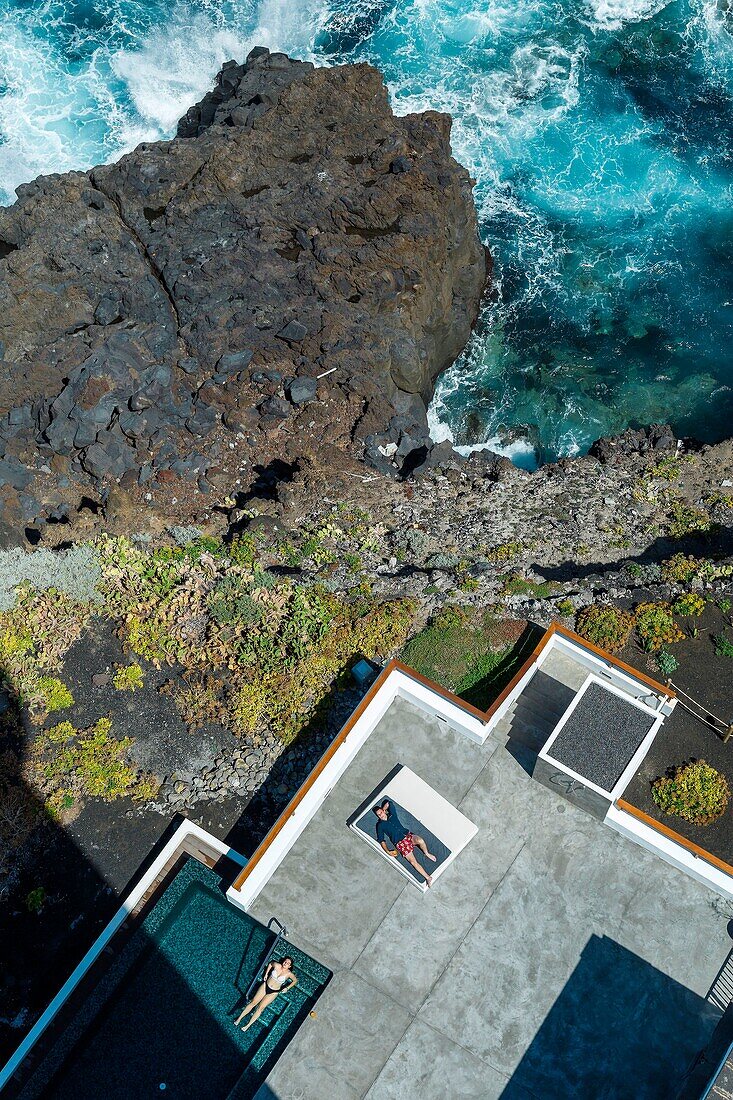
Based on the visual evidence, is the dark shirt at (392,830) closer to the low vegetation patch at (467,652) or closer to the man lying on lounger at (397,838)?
the man lying on lounger at (397,838)

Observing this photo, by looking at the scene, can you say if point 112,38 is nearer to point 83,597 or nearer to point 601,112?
point 601,112

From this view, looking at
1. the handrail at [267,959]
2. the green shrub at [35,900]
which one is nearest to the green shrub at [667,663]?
the handrail at [267,959]

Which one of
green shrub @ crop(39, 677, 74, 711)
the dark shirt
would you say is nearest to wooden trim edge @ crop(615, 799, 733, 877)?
the dark shirt

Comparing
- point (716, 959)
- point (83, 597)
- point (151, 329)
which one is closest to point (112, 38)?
point (151, 329)

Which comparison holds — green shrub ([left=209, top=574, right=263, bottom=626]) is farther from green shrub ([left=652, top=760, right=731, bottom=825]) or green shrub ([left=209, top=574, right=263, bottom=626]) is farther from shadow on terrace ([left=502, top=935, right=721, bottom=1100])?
shadow on terrace ([left=502, top=935, right=721, bottom=1100])

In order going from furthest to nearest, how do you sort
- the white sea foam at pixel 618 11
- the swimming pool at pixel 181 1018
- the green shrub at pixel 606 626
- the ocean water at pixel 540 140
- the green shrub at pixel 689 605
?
1. the white sea foam at pixel 618 11
2. the ocean water at pixel 540 140
3. the green shrub at pixel 689 605
4. the green shrub at pixel 606 626
5. the swimming pool at pixel 181 1018
